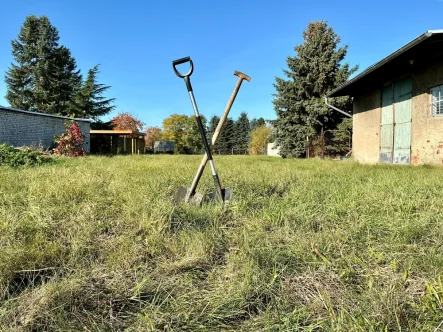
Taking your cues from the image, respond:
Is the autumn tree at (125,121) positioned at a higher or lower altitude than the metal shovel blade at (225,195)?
higher

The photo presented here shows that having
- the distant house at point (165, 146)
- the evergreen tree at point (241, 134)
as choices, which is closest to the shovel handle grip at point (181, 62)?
the distant house at point (165, 146)

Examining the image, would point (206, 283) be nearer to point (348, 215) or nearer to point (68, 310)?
point (68, 310)

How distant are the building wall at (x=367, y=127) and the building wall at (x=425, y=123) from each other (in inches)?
81.0

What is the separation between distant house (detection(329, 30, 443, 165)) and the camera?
7797 millimetres

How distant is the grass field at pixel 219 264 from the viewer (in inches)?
54.0

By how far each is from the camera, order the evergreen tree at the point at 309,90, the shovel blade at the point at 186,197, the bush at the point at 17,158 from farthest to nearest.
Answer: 1. the evergreen tree at the point at 309,90
2. the bush at the point at 17,158
3. the shovel blade at the point at 186,197

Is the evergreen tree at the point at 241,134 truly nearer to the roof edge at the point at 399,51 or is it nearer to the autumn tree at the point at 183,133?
the autumn tree at the point at 183,133

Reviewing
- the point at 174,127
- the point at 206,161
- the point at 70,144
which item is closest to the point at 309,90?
the point at 70,144

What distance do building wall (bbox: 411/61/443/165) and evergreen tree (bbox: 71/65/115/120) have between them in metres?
29.4

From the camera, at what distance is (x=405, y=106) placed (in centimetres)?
921

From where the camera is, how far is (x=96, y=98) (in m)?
31.9

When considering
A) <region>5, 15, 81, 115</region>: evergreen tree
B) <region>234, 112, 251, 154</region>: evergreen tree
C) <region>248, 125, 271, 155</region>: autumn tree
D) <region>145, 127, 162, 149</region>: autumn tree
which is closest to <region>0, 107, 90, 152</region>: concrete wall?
<region>5, 15, 81, 115</region>: evergreen tree

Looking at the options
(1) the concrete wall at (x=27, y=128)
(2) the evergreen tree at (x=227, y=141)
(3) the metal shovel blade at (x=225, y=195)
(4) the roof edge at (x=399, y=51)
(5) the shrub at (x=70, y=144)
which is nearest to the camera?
(3) the metal shovel blade at (x=225, y=195)

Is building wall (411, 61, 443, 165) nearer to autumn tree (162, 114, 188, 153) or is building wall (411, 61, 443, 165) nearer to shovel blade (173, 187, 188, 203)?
shovel blade (173, 187, 188, 203)
